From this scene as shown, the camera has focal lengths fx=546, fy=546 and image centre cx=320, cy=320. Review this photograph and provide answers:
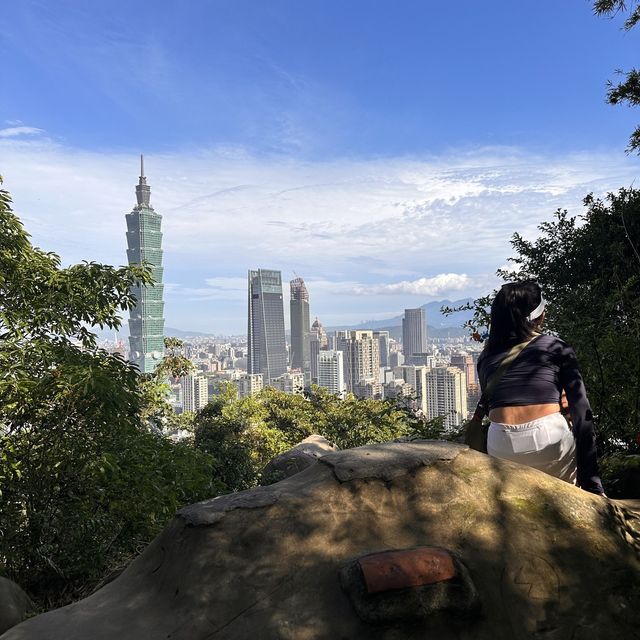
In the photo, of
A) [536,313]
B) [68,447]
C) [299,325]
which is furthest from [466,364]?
[299,325]

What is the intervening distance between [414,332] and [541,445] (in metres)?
169

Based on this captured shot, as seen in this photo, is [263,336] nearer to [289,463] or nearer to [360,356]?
[360,356]

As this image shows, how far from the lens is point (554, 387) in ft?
9.62

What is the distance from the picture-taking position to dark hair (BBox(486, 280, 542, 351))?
312cm

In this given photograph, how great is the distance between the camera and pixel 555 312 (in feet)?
22.1

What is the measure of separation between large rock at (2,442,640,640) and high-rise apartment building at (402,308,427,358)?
156 m

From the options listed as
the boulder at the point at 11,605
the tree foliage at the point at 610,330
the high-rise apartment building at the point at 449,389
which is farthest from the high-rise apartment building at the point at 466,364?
the boulder at the point at 11,605

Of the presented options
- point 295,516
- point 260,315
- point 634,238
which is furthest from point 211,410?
point 260,315

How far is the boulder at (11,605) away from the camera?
152 inches

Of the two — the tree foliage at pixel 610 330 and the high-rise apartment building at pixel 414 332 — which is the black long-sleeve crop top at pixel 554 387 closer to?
the tree foliage at pixel 610 330

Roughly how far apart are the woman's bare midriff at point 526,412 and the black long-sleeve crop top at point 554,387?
24 mm

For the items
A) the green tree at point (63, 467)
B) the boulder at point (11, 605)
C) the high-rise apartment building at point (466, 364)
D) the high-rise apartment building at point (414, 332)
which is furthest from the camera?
the high-rise apartment building at point (414, 332)

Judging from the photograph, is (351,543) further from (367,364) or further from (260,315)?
(260,315)

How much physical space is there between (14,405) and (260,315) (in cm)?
18806
